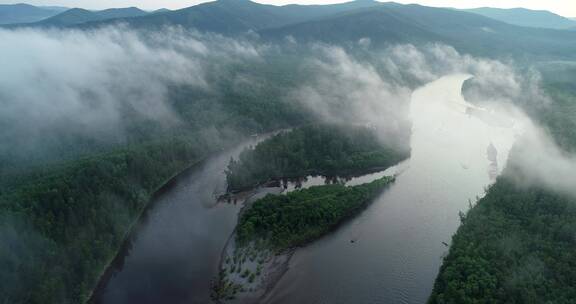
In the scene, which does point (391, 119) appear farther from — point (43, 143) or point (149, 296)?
point (43, 143)

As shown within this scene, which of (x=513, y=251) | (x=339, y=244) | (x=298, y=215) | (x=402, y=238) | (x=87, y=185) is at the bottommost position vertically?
(x=402, y=238)

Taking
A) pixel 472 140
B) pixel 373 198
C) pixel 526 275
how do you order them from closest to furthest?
pixel 526 275, pixel 373 198, pixel 472 140

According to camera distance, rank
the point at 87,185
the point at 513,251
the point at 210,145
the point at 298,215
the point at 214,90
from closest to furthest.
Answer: the point at 513,251
the point at 298,215
the point at 87,185
the point at 210,145
the point at 214,90

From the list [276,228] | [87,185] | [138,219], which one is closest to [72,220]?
[87,185]

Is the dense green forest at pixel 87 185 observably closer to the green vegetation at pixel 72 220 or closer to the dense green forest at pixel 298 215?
the green vegetation at pixel 72 220

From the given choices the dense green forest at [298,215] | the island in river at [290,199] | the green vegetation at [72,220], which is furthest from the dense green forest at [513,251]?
the green vegetation at [72,220]

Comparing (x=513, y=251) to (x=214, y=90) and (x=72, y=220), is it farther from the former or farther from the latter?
(x=214, y=90)

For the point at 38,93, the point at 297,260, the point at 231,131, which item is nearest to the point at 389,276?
the point at 297,260
